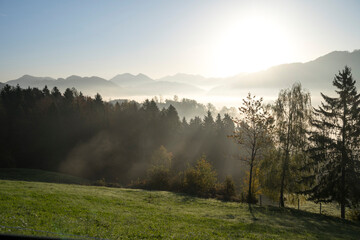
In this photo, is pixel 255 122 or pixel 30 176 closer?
pixel 255 122

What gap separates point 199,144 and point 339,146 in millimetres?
78685

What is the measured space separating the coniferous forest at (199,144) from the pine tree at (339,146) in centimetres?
12

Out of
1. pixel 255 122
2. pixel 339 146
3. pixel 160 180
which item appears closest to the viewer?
pixel 339 146

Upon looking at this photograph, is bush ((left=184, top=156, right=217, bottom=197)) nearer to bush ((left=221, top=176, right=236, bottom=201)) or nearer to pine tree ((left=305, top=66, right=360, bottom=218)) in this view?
bush ((left=221, top=176, right=236, bottom=201))

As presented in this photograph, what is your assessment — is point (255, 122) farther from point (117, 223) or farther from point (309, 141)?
point (117, 223)

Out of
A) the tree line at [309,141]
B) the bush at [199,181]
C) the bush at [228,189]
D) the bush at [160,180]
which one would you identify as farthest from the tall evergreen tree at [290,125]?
the bush at [160,180]

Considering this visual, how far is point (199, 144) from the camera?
10888cm

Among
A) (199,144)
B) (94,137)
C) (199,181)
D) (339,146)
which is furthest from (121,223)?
(199,144)

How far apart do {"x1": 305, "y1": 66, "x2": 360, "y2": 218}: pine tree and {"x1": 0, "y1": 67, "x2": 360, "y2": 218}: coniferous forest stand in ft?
0.40

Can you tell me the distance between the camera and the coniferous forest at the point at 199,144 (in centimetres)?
3256

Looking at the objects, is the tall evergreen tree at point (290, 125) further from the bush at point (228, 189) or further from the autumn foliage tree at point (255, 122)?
the bush at point (228, 189)

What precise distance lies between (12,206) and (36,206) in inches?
61.1

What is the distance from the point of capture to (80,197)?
24.3 meters

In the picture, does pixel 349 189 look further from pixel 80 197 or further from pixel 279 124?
pixel 80 197
